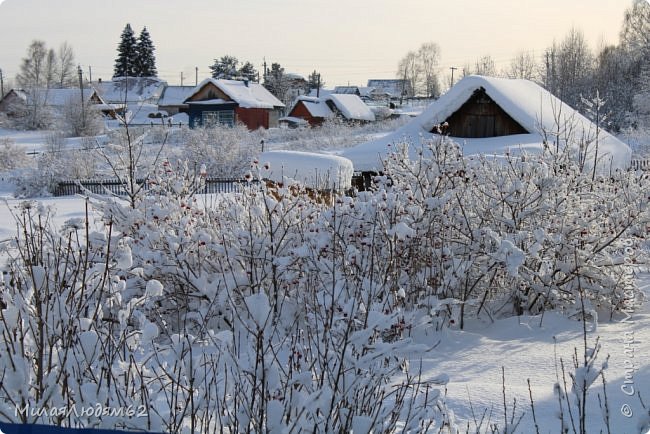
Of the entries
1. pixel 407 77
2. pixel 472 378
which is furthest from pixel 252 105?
pixel 472 378

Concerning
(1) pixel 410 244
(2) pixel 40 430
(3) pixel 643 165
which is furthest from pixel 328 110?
(2) pixel 40 430

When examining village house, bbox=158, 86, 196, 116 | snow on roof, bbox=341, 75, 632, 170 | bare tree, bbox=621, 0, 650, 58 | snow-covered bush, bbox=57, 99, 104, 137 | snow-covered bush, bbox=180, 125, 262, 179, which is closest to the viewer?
snow on roof, bbox=341, 75, 632, 170

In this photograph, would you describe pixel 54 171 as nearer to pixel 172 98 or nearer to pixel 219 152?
pixel 219 152

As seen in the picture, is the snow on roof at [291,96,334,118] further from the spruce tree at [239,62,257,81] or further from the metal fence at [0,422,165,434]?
the metal fence at [0,422,165,434]

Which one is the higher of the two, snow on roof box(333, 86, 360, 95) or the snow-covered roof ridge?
snow on roof box(333, 86, 360, 95)

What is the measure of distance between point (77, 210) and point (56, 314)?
12494mm

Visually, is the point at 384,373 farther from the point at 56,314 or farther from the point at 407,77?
the point at 407,77

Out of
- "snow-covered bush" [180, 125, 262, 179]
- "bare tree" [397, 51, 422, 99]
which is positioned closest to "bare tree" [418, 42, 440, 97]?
"bare tree" [397, 51, 422, 99]

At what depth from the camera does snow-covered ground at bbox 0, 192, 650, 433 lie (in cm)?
372

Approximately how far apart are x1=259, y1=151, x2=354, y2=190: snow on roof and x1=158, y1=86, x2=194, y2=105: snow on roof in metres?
39.7

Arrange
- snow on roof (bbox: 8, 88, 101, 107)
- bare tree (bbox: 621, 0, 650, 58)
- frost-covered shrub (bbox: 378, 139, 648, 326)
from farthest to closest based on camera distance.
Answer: snow on roof (bbox: 8, 88, 101, 107), bare tree (bbox: 621, 0, 650, 58), frost-covered shrub (bbox: 378, 139, 648, 326)

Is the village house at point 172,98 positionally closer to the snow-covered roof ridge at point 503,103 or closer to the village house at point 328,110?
the village house at point 328,110

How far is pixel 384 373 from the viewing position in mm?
2826

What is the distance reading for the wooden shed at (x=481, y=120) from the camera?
15.8 meters
